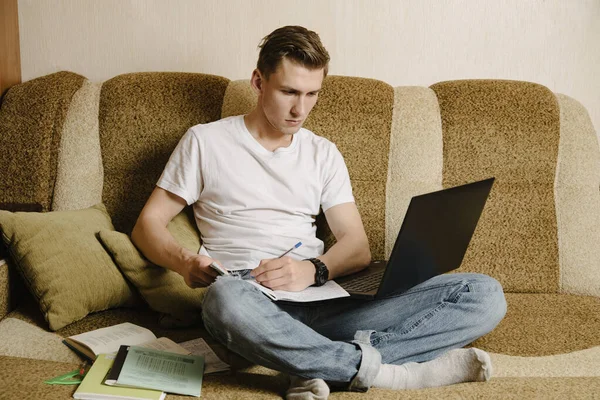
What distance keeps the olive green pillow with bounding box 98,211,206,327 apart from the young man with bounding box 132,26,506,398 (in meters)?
0.06

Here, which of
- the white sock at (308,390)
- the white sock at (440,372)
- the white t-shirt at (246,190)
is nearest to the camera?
the white sock at (308,390)

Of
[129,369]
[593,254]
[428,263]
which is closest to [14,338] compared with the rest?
[129,369]

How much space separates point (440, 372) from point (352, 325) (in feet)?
0.91

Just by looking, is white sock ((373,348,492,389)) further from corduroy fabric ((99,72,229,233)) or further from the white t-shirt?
corduroy fabric ((99,72,229,233))

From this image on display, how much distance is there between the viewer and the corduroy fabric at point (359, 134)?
6.89 ft

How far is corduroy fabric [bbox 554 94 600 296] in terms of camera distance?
2080mm

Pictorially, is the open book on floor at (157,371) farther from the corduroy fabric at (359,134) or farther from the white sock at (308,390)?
the corduroy fabric at (359,134)

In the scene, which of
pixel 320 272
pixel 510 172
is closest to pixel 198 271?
pixel 320 272

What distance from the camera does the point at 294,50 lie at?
1819 mm

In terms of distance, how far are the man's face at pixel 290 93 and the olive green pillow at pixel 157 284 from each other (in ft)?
1.54

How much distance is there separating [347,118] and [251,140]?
38 cm

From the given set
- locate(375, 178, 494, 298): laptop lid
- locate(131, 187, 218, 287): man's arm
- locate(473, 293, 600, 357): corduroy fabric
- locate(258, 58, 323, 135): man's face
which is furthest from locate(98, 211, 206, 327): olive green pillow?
locate(473, 293, 600, 357): corduroy fabric

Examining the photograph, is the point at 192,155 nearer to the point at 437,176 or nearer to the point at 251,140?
the point at 251,140

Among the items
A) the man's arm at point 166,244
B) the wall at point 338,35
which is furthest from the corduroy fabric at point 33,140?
the man's arm at point 166,244
